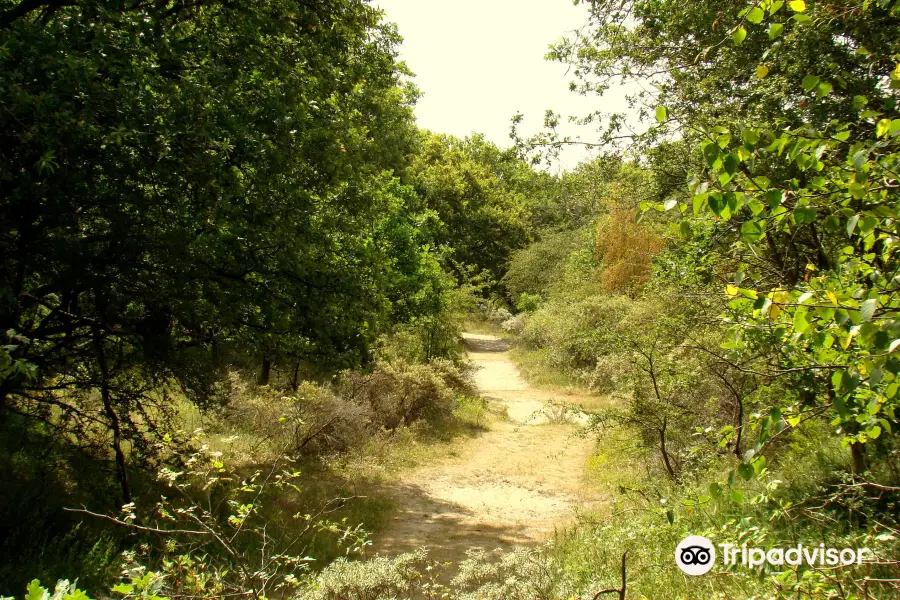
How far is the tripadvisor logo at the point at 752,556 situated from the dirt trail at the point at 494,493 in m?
3.43

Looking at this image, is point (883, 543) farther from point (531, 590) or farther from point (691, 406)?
point (691, 406)

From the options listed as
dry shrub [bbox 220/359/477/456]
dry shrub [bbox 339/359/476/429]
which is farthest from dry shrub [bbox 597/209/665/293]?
dry shrub [bbox 220/359/477/456]

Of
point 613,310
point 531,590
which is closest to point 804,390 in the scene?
point 531,590

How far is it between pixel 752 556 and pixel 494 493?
6.85 m

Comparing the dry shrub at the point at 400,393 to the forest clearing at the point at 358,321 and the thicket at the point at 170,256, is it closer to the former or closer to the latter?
the forest clearing at the point at 358,321

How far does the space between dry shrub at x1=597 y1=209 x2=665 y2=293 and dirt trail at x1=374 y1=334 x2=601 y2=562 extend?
330 inches

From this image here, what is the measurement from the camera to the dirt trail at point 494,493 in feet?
25.7

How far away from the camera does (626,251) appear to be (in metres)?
22.2

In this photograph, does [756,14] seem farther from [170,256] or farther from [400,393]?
[400,393]

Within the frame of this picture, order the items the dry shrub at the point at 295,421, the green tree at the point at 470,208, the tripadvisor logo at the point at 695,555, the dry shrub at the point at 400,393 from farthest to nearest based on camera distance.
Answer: the green tree at the point at 470,208 → the dry shrub at the point at 400,393 → the dry shrub at the point at 295,421 → the tripadvisor logo at the point at 695,555

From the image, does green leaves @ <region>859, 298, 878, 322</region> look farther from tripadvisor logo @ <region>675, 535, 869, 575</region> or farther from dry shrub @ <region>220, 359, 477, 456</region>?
dry shrub @ <region>220, 359, 477, 456</region>

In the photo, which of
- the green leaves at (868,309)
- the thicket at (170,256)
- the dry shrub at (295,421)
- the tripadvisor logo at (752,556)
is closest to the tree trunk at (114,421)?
the thicket at (170,256)

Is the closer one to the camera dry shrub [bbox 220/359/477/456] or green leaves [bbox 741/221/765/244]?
green leaves [bbox 741/221/765/244]

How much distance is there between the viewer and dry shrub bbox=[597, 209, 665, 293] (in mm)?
21469
